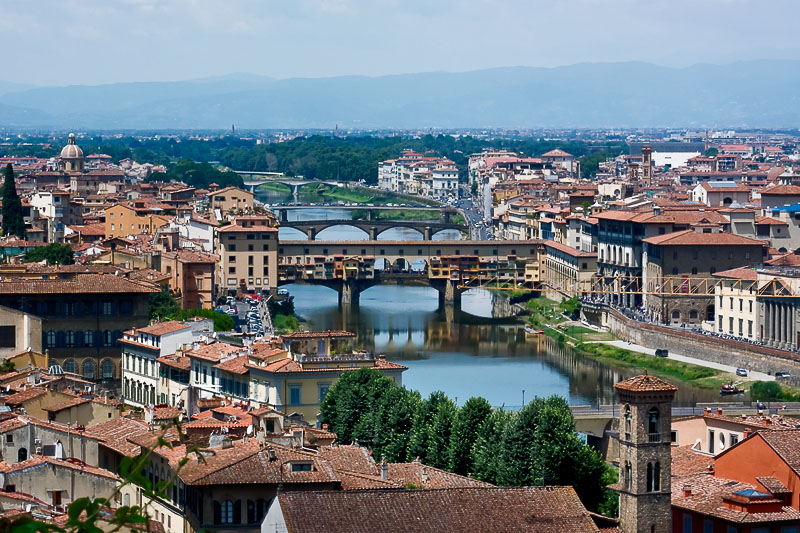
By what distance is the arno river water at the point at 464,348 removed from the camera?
37438 mm

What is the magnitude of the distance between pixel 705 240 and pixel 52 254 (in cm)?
1964

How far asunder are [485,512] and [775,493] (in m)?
3.32

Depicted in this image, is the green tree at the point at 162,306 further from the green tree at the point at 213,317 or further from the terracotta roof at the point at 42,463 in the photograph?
the terracotta roof at the point at 42,463

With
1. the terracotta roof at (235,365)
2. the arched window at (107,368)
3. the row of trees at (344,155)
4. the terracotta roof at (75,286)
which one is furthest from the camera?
the row of trees at (344,155)

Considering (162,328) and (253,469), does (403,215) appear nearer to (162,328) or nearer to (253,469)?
(162,328)

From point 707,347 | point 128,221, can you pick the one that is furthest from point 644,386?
point 128,221

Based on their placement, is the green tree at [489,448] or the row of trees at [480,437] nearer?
the row of trees at [480,437]

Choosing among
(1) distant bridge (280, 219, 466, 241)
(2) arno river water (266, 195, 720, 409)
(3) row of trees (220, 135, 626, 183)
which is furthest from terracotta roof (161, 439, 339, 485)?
(3) row of trees (220, 135, 626, 183)

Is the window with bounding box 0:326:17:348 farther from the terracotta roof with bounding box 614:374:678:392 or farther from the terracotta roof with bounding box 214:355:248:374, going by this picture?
the terracotta roof with bounding box 614:374:678:392

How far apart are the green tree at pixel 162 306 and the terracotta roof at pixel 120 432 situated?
17896 millimetres

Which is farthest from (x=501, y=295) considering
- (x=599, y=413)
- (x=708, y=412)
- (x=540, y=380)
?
(x=708, y=412)

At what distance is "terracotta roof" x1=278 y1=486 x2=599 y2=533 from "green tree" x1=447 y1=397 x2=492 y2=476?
20.1ft

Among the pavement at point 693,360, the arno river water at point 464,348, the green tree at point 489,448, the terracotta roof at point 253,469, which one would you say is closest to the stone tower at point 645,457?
the terracotta roof at point 253,469

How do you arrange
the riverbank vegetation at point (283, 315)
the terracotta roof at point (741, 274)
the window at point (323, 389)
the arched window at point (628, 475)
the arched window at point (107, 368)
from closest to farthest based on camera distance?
1. the arched window at point (628, 475)
2. the window at point (323, 389)
3. the arched window at point (107, 368)
4. the terracotta roof at point (741, 274)
5. the riverbank vegetation at point (283, 315)
